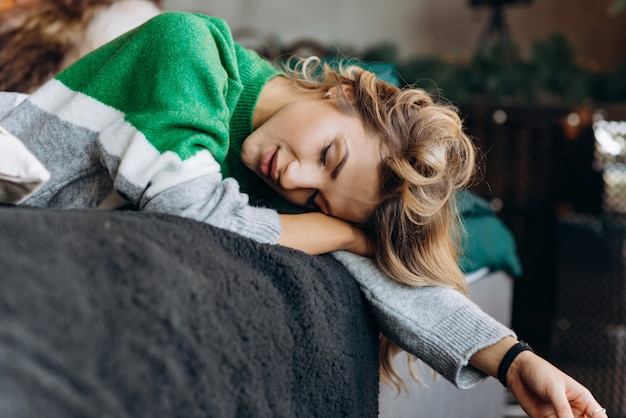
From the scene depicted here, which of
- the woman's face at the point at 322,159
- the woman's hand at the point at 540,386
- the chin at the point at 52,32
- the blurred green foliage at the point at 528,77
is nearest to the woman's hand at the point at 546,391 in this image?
the woman's hand at the point at 540,386

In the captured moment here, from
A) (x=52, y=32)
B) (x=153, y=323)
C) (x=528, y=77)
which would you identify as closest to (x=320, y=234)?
(x=153, y=323)

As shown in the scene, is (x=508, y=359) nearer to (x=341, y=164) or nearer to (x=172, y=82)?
(x=341, y=164)

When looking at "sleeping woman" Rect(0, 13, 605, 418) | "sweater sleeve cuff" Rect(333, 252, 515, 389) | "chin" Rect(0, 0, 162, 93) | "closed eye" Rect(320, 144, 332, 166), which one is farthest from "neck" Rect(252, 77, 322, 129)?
"chin" Rect(0, 0, 162, 93)

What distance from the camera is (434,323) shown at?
0.80 meters

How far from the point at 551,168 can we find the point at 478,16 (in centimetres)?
108

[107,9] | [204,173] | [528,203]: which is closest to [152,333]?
[204,173]

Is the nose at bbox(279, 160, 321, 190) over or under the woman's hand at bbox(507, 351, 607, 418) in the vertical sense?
over

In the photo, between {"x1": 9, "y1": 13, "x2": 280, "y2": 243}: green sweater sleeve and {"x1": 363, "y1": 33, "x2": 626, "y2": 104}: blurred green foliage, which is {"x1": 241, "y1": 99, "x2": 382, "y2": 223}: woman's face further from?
{"x1": 363, "y1": 33, "x2": 626, "y2": 104}: blurred green foliage

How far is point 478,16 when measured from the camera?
9.57 ft

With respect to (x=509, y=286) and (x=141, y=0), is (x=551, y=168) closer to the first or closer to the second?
(x=509, y=286)

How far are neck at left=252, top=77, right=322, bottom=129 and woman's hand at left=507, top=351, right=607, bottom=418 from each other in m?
0.49

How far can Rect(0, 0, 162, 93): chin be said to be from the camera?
4.20 ft

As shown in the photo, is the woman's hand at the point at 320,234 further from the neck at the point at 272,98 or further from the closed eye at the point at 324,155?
the neck at the point at 272,98

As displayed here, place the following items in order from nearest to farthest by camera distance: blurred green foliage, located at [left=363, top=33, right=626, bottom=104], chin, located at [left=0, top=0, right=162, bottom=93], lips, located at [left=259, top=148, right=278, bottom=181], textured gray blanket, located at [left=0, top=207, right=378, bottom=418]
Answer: textured gray blanket, located at [left=0, top=207, right=378, bottom=418] → lips, located at [left=259, top=148, right=278, bottom=181] → chin, located at [left=0, top=0, right=162, bottom=93] → blurred green foliage, located at [left=363, top=33, right=626, bottom=104]
